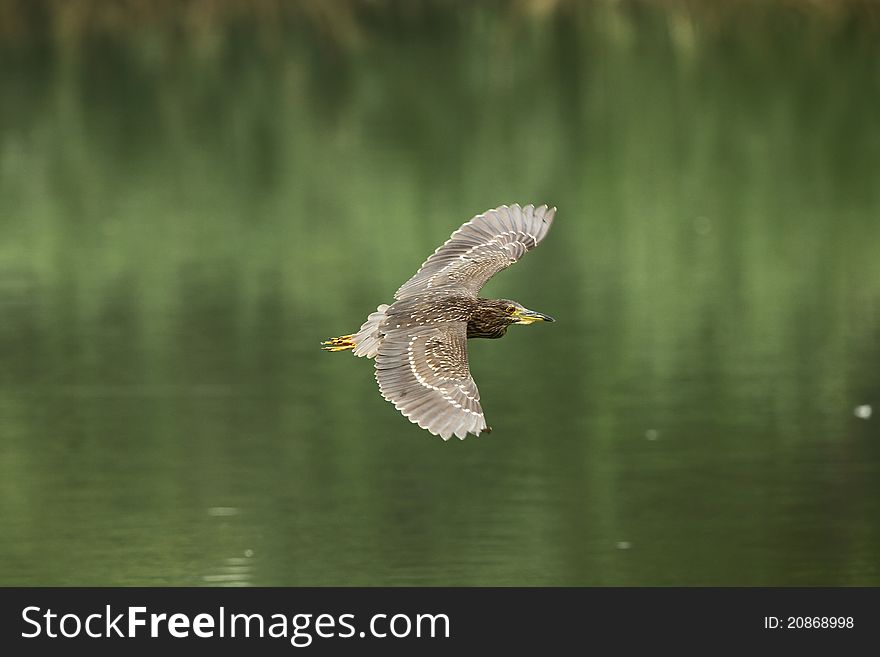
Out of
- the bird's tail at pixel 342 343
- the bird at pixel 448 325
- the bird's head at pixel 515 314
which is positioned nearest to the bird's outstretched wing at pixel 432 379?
the bird at pixel 448 325

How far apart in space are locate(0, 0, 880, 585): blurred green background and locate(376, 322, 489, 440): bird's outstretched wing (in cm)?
743

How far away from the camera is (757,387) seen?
71.9ft

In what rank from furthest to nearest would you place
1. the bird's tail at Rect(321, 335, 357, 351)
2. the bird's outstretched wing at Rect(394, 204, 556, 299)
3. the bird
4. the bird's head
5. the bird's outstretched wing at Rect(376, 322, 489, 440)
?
1. the bird's outstretched wing at Rect(394, 204, 556, 299)
2. the bird's head
3. the bird's tail at Rect(321, 335, 357, 351)
4. the bird
5. the bird's outstretched wing at Rect(376, 322, 489, 440)

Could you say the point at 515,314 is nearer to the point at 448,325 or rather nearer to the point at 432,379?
the point at 448,325

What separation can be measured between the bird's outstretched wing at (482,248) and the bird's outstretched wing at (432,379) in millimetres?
887

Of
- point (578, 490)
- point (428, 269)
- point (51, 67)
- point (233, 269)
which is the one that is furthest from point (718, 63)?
point (428, 269)

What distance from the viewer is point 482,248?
9.77 meters

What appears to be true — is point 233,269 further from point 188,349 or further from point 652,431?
point 652,431

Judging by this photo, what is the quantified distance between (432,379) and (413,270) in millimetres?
16647

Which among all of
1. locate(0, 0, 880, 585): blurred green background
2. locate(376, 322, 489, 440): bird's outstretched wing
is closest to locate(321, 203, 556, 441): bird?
locate(376, 322, 489, 440): bird's outstretched wing

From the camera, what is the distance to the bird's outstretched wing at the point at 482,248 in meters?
9.34

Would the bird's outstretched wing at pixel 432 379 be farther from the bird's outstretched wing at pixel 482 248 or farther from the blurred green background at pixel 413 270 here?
the blurred green background at pixel 413 270

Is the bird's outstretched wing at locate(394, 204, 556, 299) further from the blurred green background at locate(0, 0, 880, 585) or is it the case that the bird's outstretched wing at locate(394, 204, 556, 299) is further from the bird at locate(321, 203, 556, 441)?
the blurred green background at locate(0, 0, 880, 585)

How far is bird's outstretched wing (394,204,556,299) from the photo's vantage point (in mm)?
9344
